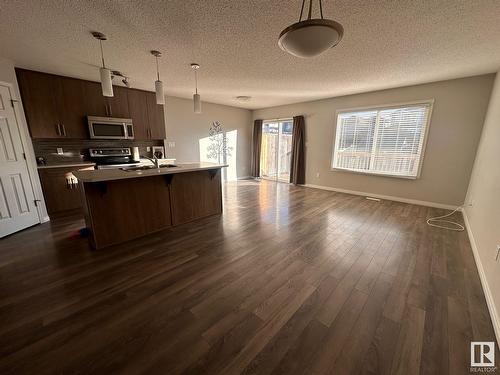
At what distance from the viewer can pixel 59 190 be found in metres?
3.71

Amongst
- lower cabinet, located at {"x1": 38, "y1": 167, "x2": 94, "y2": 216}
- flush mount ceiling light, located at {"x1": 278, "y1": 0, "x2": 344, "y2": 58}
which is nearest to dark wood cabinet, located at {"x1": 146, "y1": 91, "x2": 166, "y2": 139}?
lower cabinet, located at {"x1": 38, "y1": 167, "x2": 94, "y2": 216}

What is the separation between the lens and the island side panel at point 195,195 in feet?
10.5

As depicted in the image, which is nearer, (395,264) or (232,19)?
(232,19)

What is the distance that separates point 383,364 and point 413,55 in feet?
11.2

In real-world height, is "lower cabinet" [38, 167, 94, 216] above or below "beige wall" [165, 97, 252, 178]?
below

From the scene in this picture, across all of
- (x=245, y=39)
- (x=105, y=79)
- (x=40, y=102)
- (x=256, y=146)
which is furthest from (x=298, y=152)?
(x=40, y=102)

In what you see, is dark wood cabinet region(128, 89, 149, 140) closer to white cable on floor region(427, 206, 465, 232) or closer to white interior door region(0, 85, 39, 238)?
white interior door region(0, 85, 39, 238)

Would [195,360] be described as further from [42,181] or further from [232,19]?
[42,181]

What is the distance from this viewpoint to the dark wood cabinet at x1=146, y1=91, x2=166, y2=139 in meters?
4.77

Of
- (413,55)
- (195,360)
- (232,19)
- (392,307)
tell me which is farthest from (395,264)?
(232,19)

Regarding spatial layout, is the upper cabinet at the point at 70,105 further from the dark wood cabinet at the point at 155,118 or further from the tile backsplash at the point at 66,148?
the tile backsplash at the point at 66,148

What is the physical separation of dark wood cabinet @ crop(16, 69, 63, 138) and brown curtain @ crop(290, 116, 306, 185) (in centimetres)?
533

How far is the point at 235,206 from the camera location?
4211 mm

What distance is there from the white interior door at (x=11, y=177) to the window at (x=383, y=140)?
20.3ft
